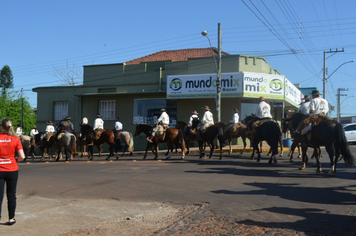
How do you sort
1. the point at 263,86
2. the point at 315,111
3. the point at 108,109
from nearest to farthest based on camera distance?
1. the point at 315,111
2. the point at 263,86
3. the point at 108,109

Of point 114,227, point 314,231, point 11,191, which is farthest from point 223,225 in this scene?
point 11,191

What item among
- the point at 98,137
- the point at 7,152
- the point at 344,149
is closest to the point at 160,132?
the point at 98,137

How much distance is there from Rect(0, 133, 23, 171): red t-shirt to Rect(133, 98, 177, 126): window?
24461mm

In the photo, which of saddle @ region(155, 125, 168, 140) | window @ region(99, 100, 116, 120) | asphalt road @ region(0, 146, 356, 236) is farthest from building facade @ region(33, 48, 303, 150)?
asphalt road @ region(0, 146, 356, 236)

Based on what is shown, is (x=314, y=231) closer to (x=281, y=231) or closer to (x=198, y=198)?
(x=281, y=231)

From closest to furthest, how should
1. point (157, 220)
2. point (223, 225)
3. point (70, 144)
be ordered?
point (223, 225)
point (157, 220)
point (70, 144)

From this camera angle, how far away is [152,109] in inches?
1262

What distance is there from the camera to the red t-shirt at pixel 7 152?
6.49 meters

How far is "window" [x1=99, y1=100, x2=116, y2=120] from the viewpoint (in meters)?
33.9

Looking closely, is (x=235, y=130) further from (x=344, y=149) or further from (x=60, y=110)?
(x=60, y=110)

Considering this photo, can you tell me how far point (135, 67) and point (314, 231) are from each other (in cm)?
2884

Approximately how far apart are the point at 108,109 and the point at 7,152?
27846 mm

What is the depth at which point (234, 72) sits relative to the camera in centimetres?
2769

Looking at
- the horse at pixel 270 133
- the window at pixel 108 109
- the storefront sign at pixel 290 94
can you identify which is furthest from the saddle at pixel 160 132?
the window at pixel 108 109
